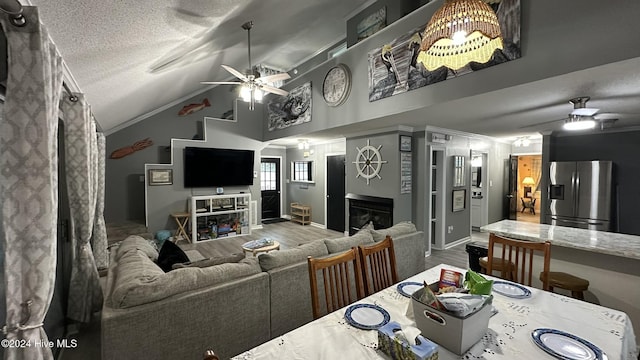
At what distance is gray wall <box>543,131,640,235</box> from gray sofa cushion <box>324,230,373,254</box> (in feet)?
14.5

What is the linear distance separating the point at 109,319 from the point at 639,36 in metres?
3.69

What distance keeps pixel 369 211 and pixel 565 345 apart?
12.7ft

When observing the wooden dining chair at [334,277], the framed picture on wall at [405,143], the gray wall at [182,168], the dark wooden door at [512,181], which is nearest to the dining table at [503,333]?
the wooden dining chair at [334,277]

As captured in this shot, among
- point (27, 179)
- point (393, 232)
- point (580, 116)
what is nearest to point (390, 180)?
point (393, 232)

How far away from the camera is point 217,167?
19.6 ft

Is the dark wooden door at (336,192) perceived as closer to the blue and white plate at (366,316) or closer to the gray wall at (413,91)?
the gray wall at (413,91)

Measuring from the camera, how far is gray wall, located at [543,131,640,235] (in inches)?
161

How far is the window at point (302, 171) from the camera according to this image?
7270 mm

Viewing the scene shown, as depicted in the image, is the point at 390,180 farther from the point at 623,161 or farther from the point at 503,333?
the point at 623,161

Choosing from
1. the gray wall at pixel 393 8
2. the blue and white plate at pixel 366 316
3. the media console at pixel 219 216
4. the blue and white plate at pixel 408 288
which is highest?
the gray wall at pixel 393 8

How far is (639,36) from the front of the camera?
172cm

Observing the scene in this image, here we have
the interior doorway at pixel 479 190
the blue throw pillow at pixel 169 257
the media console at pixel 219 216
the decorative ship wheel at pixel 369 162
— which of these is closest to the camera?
the blue throw pillow at pixel 169 257

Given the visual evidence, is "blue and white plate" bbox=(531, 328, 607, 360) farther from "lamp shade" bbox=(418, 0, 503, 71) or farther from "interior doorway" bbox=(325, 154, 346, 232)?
"interior doorway" bbox=(325, 154, 346, 232)

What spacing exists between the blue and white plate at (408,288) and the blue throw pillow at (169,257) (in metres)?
1.95
